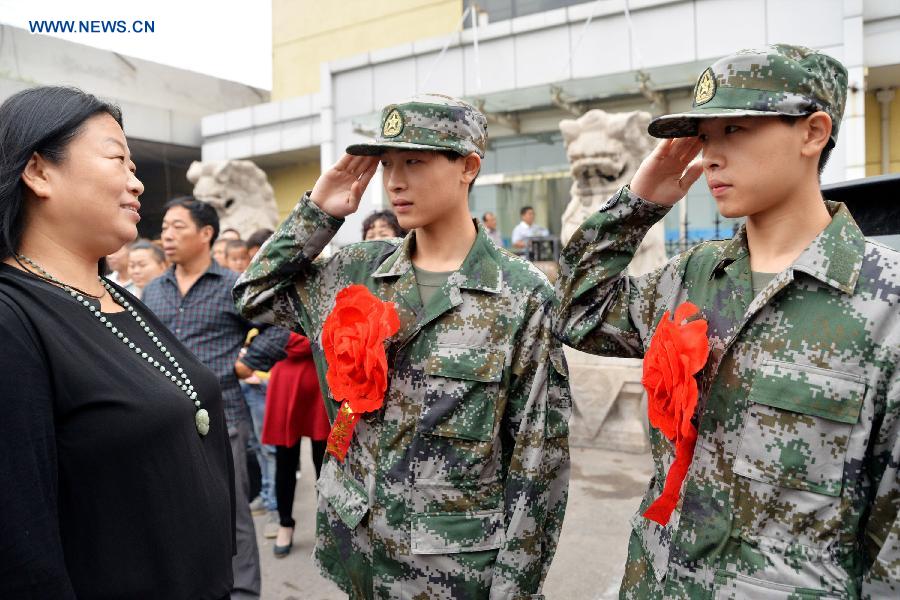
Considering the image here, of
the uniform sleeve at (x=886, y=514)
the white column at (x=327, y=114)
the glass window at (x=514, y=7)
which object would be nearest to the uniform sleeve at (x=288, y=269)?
the uniform sleeve at (x=886, y=514)

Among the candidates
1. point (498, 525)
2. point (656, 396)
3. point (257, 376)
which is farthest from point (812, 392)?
point (257, 376)

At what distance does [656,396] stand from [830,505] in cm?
39

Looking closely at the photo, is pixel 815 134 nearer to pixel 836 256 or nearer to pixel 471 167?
pixel 836 256

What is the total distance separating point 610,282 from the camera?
1.71m

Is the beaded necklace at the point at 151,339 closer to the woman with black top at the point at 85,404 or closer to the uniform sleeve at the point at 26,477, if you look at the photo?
the woman with black top at the point at 85,404

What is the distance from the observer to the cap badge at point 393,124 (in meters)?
1.94

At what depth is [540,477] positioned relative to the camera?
6.11 ft

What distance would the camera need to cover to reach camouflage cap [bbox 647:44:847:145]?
1.35m

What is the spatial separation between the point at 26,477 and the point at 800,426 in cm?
149

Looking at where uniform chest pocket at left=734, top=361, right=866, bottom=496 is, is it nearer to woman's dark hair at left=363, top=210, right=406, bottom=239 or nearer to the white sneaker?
woman's dark hair at left=363, top=210, right=406, bottom=239

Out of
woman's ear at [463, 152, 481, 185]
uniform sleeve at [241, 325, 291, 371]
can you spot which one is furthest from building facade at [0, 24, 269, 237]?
woman's ear at [463, 152, 481, 185]

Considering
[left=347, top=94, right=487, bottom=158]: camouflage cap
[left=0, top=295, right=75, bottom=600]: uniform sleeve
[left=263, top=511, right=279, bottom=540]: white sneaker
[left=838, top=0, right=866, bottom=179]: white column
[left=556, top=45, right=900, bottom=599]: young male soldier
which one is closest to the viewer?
[left=0, top=295, right=75, bottom=600]: uniform sleeve

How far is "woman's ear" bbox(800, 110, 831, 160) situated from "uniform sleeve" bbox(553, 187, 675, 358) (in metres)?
0.36

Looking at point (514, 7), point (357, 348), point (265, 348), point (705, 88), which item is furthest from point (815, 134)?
point (514, 7)
